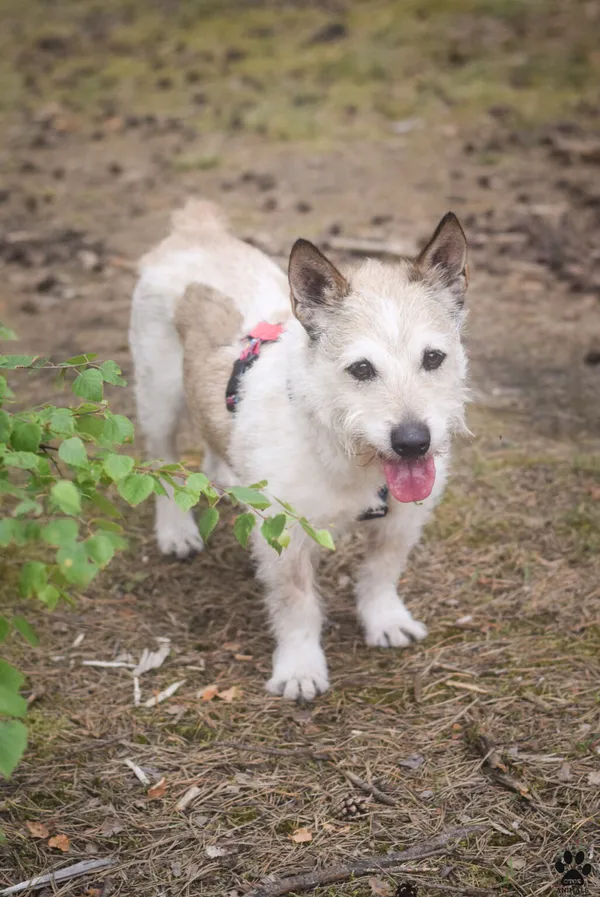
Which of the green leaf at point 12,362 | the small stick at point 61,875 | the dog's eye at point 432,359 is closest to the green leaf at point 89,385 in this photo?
the green leaf at point 12,362

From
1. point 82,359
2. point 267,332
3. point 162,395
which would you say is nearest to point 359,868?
point 82,359

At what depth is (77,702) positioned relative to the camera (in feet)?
13.1

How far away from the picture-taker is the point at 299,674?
4.08 m

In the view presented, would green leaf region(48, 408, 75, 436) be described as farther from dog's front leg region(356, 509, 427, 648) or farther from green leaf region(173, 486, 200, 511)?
dog's front leg region(356, 509, 427, 648)

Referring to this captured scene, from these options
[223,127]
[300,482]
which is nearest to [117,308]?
[300,482]

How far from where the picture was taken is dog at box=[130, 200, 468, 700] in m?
3.46

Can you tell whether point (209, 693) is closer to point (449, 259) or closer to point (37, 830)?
point (37, 830)

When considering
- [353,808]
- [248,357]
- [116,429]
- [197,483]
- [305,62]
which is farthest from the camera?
[305,62]

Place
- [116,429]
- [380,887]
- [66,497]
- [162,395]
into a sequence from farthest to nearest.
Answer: [162,395], [380,887], [116,429], [66,497]

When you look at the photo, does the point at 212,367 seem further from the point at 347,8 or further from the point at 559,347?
the point at 347,8

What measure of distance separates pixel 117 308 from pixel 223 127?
16.7ft

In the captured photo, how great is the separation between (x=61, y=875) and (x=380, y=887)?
1.10 meters

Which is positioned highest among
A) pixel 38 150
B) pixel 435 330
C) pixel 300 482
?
pixel 435 330

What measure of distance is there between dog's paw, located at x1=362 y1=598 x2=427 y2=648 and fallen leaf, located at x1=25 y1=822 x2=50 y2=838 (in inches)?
68.4
